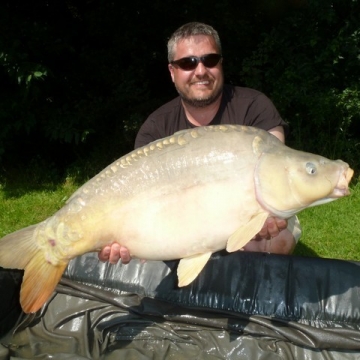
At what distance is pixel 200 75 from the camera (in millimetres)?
2281

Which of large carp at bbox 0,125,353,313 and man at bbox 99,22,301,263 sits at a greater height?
man at bbox 99,22,301,263

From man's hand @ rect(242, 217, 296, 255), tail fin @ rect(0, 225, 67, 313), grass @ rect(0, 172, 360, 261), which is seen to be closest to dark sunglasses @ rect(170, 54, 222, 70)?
man's hand @ rect(242, 217, 296, 255)

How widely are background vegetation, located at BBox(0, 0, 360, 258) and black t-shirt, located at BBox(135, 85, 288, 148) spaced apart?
1.23 meters

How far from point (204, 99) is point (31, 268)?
111 centimetres

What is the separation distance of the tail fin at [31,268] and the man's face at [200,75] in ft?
3.42

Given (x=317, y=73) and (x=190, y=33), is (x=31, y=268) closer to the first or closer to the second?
(x=190, y=33)

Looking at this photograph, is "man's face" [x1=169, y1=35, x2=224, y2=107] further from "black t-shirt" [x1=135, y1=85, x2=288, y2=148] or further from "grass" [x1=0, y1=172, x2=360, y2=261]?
"grass" [x1=0, y1=172, x2=360, y2=261]

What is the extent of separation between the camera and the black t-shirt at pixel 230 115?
7.76 ft

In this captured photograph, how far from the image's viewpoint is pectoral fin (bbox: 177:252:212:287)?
159 centimetres

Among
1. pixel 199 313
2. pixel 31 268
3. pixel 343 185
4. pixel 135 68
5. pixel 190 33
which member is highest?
pixel 135 68

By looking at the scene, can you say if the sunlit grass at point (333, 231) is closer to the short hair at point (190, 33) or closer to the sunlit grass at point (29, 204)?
the short hair at point (190, 33)

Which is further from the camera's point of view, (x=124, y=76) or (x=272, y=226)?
(x=124, y=76)

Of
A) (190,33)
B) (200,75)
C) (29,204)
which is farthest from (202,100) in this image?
(29,204)

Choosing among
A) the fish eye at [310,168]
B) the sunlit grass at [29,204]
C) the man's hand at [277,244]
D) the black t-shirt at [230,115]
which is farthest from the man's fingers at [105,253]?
the sunlit grass at [29,204]
